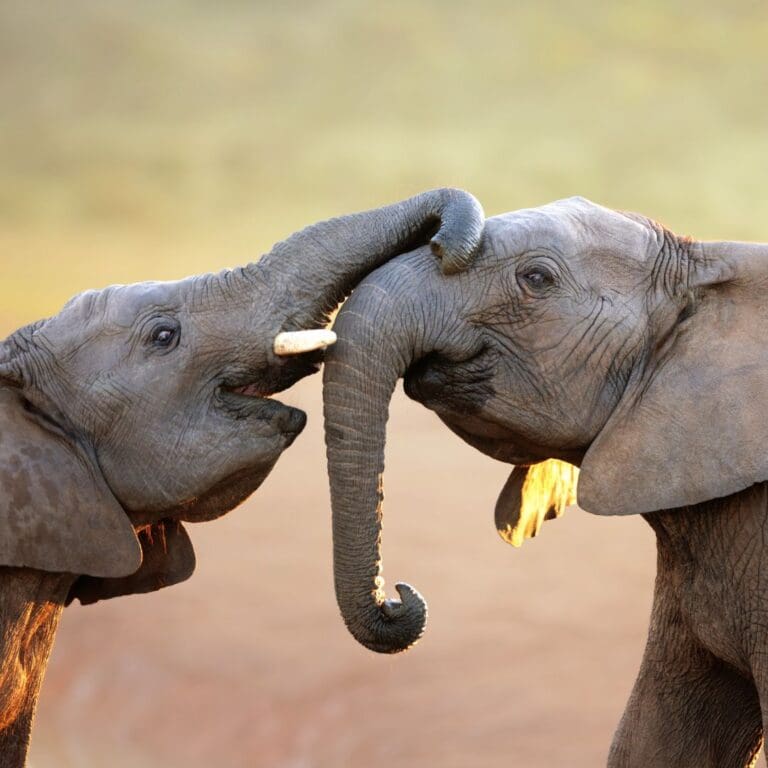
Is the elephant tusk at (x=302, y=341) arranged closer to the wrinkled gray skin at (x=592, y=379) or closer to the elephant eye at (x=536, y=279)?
the wrinkled gray skin at (x=592, y=379)

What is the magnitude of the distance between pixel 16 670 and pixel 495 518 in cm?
183

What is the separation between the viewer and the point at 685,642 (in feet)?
18.6

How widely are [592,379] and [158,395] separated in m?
1.48

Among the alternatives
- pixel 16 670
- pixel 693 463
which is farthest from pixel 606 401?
pixel 16 670

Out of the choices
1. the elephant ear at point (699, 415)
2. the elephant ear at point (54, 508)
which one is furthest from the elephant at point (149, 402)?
the elephant ear at point (699, 415)

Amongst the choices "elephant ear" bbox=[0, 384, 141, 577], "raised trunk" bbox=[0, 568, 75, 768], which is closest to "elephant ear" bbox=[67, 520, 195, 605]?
"raised trunk" bbox=[0, 568, 75, 768]

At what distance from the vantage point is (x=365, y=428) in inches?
198

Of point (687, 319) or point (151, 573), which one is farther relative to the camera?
point (151, 573)

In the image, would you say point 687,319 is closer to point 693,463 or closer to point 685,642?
point 693,463

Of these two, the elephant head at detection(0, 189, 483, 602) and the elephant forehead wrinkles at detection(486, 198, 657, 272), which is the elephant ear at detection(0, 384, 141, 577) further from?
the elephant forehead wrinkles at detection(486, 198, 657, 272)

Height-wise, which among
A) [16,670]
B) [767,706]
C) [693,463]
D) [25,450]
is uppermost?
[25,450]

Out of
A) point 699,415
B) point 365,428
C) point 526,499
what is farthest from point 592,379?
point 526,499

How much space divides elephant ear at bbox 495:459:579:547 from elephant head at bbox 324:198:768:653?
0.63 metres

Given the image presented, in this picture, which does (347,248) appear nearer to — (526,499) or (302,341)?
(302,341)
